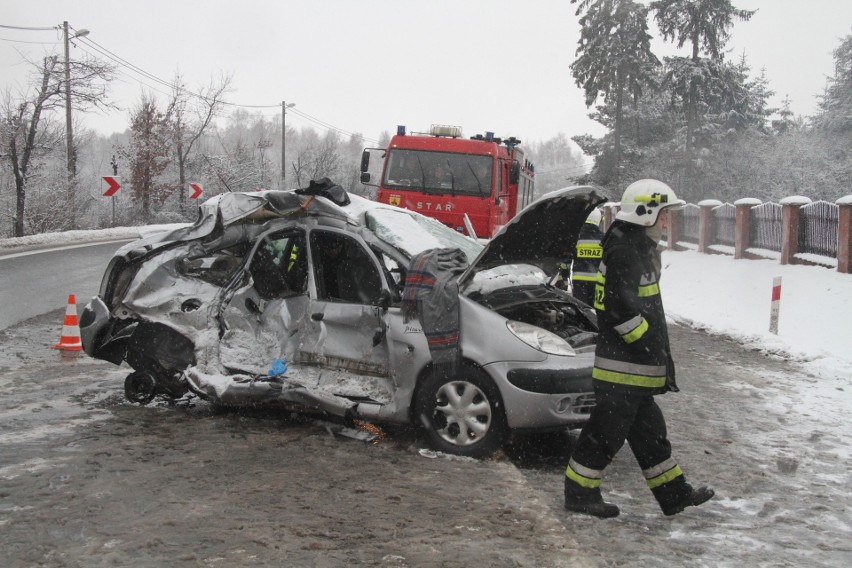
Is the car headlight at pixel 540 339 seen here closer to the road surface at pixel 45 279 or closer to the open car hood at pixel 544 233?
the open car hood at pixel 544 233

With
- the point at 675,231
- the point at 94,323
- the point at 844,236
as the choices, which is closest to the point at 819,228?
the point at 844,236

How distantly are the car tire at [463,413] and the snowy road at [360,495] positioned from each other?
0.45 feet

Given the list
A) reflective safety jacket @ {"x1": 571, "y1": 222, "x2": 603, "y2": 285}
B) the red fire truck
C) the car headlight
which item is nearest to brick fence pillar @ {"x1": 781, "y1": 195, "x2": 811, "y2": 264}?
the red fire truck

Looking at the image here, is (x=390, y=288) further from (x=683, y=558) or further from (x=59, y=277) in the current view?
(x=59, y=277)

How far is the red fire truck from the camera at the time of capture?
13.6 meters

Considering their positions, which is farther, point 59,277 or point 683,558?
point 59,277

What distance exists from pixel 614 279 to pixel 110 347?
4.32 metres

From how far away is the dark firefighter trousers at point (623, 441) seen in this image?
4.16m

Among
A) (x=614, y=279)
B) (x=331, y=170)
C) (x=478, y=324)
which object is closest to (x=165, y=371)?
(x=478, y=324)

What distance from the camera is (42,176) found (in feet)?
103

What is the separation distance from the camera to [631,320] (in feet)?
13.3

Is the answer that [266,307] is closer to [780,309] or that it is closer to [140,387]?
[140,387]

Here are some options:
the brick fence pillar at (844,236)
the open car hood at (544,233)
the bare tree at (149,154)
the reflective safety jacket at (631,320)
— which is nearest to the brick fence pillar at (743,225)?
the brick fence pillar at (844,236)

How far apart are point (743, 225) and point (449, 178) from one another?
10195 millimetres
